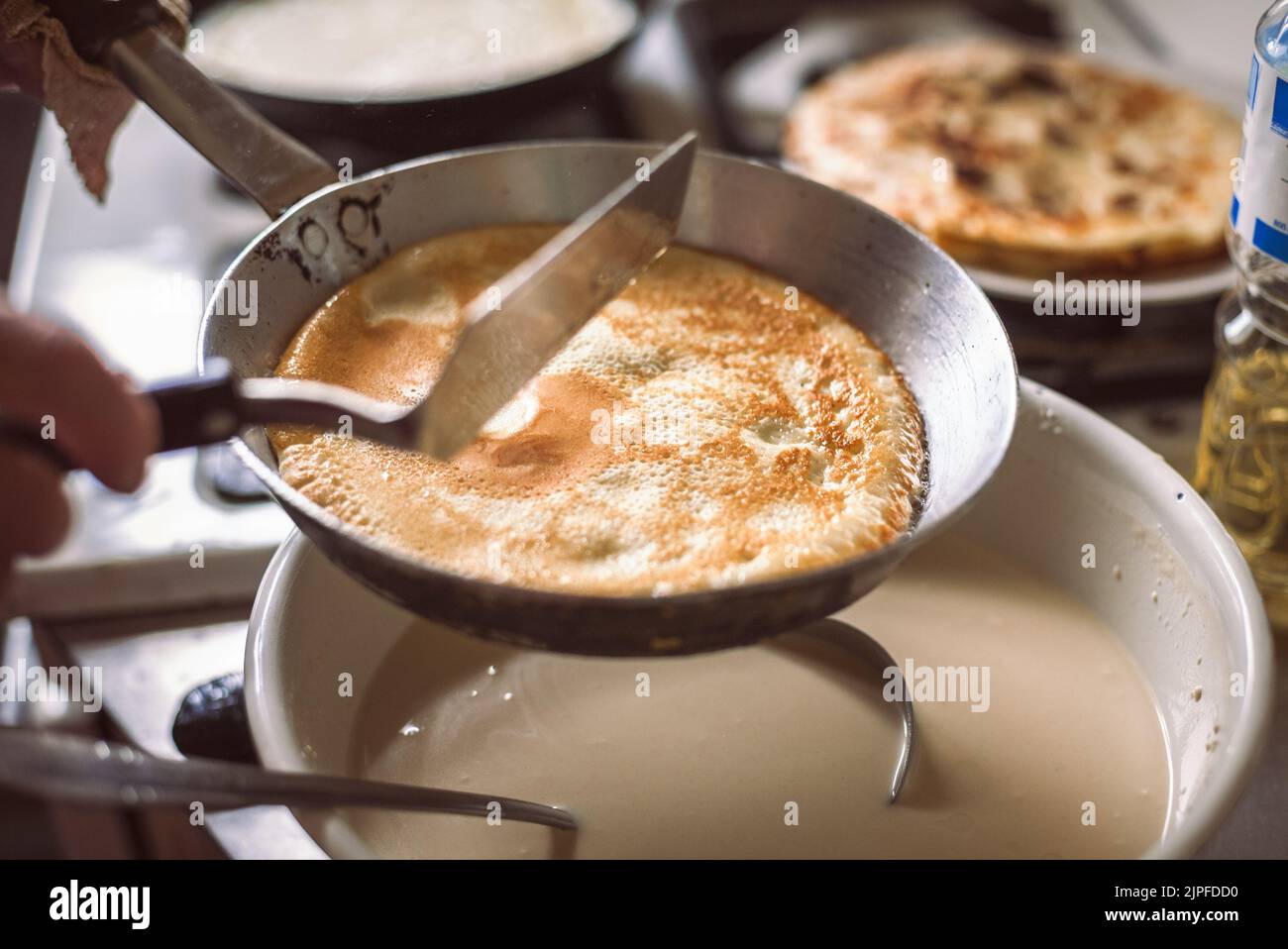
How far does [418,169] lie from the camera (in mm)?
838

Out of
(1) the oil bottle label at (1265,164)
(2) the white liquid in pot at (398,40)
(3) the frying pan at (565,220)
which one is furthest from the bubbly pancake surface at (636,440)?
(2) the white liquid in pot at (398,40)

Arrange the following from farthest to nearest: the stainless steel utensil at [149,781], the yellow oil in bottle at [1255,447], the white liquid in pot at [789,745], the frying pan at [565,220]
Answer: the yellow oil in bottle at [1255,447] → the white liquid in pot at [789,745] → the frying pan at [565,220] → the stainless steel utensil at [149,781]

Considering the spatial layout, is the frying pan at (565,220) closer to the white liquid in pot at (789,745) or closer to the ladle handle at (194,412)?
the ladle handle at (194,412)

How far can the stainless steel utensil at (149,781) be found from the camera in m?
0.49

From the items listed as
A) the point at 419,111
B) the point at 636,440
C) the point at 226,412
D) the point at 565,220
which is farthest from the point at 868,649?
the point at 419,111

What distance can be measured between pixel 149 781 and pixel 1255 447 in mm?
851

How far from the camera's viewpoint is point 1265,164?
836 millimetres

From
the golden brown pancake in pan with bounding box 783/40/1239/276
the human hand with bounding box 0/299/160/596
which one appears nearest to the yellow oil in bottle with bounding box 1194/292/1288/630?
the golden brown pancake in pan with bounding box 783/40/1239/276

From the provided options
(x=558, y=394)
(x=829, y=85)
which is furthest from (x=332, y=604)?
(x=829, y=85)

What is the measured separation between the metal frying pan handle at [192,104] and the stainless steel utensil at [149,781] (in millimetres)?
394

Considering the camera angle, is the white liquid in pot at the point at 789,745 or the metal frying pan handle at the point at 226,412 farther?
the white liquid in pot at the point at 789,745

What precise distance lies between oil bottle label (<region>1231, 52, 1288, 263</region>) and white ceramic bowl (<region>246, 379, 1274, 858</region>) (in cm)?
17
